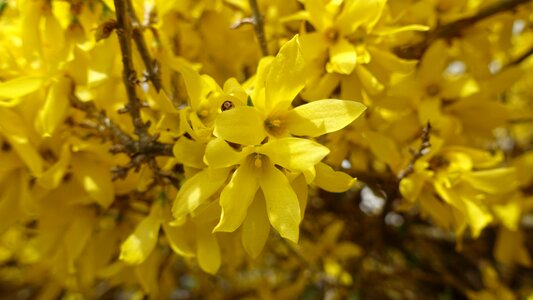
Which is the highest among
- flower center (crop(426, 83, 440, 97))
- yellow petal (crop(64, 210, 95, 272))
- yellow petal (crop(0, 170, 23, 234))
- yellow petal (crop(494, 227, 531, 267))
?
flower center (crop(426, 83, 440, 97))

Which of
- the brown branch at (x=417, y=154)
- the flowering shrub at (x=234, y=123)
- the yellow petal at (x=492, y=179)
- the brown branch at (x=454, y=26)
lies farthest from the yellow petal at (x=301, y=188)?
the brown branch at (x=454, y=26)

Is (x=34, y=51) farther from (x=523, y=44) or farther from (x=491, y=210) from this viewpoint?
(x=523, y=44)

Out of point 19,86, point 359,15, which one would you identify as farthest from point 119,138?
point 359,15

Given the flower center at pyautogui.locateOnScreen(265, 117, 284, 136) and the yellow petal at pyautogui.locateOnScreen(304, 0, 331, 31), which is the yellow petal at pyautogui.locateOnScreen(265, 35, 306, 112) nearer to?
the flower center at pyautogui.locateOnScreen(265, 117, 284, 136)

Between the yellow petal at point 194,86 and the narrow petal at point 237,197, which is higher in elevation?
Answer: the yellow petal at point 194,86

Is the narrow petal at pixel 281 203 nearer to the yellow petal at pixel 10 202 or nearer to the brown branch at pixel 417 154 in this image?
the brown branch at pixel 417 154

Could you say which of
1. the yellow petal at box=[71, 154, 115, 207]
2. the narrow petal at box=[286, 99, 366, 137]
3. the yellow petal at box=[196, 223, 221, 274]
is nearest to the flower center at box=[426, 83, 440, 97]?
the narrow petal at box=[286, 99, 366, 137]
